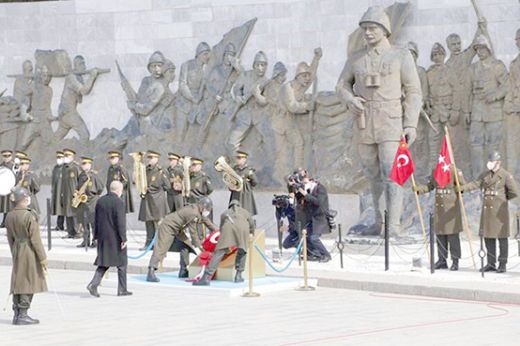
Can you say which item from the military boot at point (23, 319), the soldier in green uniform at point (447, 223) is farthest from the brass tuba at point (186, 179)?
the military boot at point (23, 319)

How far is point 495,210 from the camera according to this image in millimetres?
18562

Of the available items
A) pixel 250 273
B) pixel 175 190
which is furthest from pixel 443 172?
pixel 175 190

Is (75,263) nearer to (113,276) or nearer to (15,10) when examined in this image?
(113,276)

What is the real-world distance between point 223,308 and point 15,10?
620 inches

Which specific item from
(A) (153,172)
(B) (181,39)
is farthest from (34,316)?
(B) (181,39)

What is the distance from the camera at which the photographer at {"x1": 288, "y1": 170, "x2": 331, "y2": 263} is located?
2038 centimetres

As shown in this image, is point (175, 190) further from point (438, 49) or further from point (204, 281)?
point (204, 281)

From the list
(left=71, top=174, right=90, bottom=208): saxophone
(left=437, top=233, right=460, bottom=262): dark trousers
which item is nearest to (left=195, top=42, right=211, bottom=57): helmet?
(left=71, top=174, right=90, bottom=208): saxophone

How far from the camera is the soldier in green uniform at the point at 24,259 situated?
577 inches

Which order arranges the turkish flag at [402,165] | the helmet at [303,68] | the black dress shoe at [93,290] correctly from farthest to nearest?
the helmet at [303,68], the turkish flag at [402,165], the black dress shoe at [93,290]

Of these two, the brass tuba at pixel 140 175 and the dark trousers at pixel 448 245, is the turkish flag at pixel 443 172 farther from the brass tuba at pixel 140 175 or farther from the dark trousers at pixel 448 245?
the brass tuba at pixel 140 175

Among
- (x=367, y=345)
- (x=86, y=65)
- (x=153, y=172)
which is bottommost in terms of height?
(x=367, y=345)

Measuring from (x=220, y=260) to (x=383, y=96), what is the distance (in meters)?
4.25

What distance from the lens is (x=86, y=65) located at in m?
29.0
